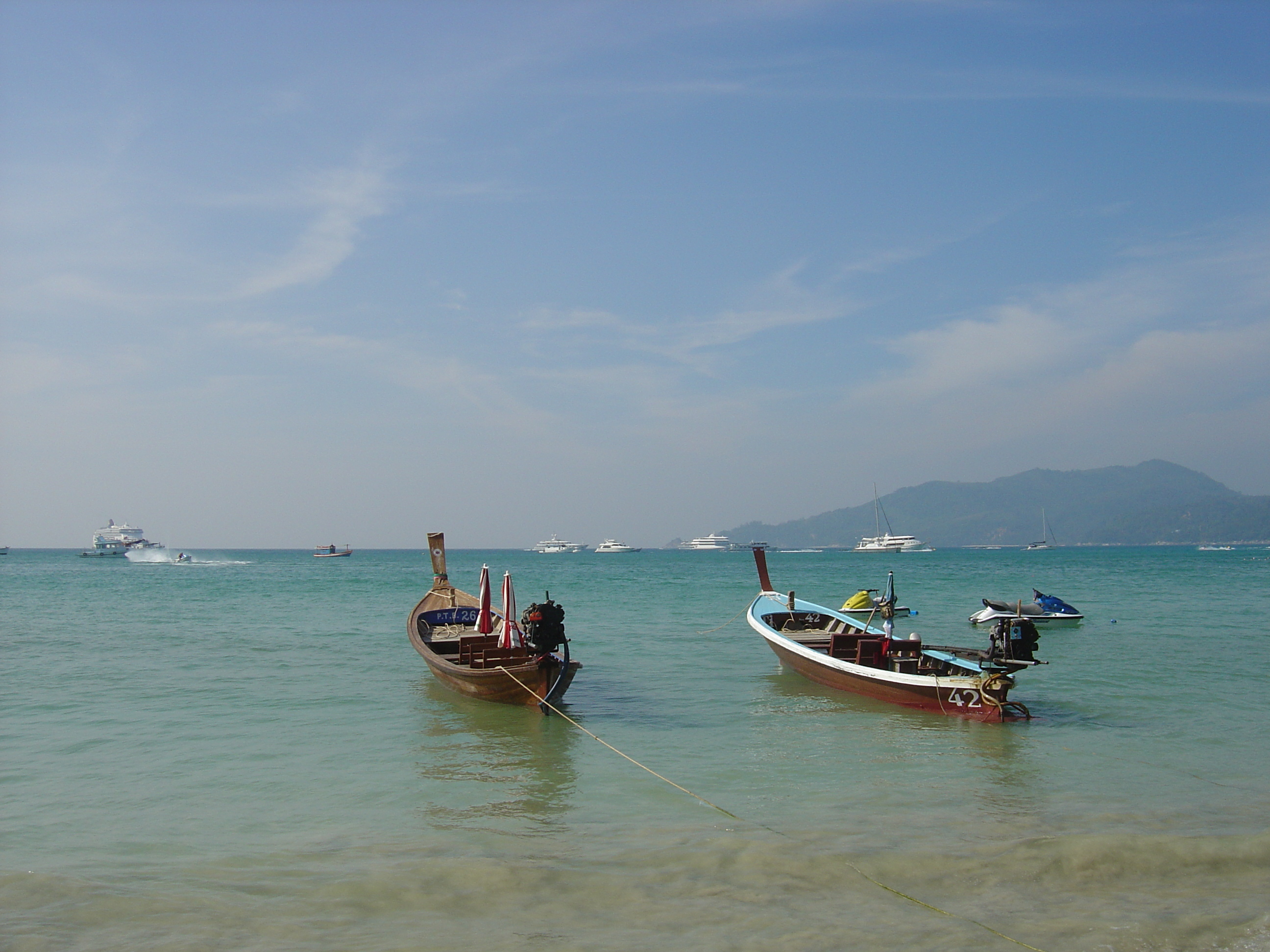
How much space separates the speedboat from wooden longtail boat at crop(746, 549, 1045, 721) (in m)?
13.4

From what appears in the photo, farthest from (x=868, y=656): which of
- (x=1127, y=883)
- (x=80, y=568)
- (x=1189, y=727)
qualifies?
(x=80, y=568)

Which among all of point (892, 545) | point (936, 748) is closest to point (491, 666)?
point (936, 748)

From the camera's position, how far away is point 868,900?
299 inches

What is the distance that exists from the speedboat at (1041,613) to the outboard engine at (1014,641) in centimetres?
1579

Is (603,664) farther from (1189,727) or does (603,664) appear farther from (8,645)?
(8,645)

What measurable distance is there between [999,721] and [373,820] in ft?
35.3

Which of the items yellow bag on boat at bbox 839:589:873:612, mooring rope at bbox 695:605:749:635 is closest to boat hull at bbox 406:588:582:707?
mooring rope at bbox 695:605:749:635

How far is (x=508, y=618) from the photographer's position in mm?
15945

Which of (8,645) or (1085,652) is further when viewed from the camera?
(8,645)

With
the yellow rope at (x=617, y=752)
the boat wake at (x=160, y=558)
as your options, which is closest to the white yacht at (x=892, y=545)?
the boat wake at (x=160, y=558)

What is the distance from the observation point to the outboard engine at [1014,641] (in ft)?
51.2

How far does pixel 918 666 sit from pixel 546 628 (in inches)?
292

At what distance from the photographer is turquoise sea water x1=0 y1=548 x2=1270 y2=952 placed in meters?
7.21

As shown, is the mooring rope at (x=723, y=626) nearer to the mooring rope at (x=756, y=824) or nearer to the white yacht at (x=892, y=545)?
the mooring rope at (x=756, y=824)
